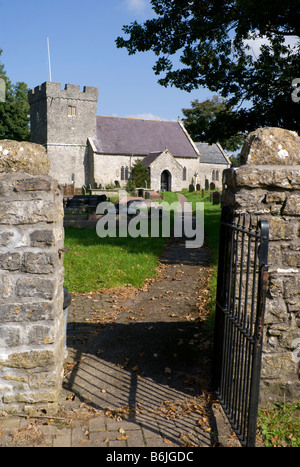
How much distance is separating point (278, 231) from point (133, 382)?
8.24ft

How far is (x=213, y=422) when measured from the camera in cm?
388

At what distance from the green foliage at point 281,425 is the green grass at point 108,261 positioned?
507 cm

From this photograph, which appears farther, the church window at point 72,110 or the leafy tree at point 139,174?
Answer: the church window at point 72,110

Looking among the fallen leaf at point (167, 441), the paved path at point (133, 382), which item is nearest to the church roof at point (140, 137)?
the paved path at point (133, 382)

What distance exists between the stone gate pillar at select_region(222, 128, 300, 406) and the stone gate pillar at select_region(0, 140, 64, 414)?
6.74 feet

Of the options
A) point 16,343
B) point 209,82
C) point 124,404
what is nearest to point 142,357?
point 124,404

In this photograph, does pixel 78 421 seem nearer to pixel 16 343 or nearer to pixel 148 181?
pixel 16 343

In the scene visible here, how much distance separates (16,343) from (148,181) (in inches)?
1703

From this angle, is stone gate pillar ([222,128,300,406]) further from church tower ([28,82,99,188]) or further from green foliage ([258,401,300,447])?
church tower ([28,82,99,188])

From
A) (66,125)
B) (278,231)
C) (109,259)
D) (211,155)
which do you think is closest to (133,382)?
(278,231)

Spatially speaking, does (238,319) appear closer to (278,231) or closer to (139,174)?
(278,231)

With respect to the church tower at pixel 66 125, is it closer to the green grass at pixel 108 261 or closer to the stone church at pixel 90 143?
the stone church at pixel 90 143

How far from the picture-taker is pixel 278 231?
4.00 metres

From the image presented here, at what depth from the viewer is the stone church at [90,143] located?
4775cm
